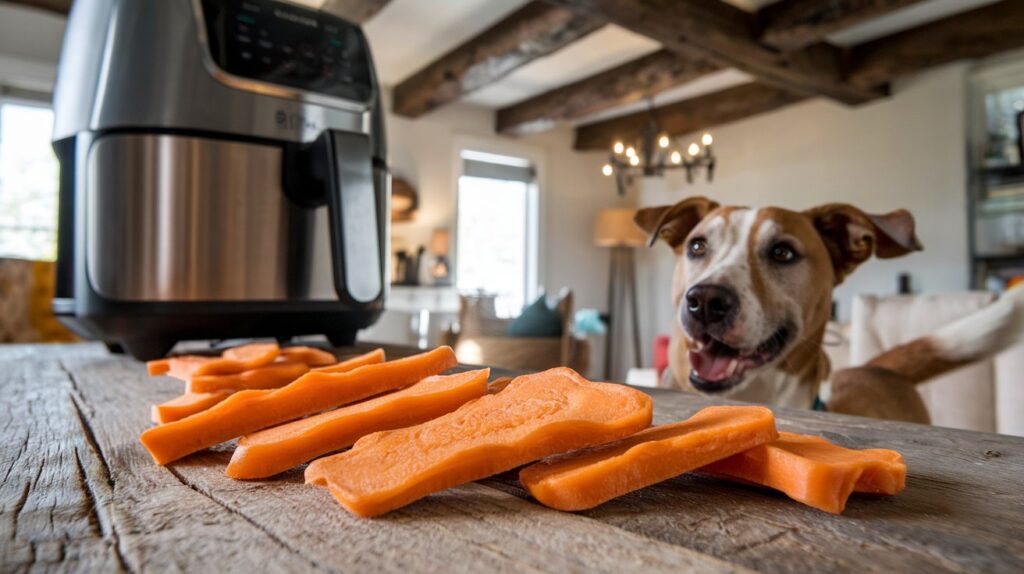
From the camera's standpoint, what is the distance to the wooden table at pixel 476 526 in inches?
8.5

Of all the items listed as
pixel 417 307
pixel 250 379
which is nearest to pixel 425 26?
pixel 417 307

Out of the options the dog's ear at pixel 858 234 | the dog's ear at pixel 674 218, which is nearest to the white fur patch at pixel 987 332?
the dog's ear at pixel 858 234

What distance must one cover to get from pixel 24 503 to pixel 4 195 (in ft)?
14.4

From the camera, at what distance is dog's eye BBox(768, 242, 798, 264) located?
1.09m

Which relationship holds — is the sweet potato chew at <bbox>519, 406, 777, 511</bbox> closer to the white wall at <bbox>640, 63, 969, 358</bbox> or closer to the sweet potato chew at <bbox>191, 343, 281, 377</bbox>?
the sweet potato chew at <bbox>191, 343, 281, 377</bbox>

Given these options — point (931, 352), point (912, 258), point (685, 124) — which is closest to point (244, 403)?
point (931, 352)

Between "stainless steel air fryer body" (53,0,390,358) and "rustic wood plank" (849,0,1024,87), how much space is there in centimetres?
416

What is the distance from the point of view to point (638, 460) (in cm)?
29

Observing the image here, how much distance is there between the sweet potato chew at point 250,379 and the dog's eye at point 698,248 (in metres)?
0.79

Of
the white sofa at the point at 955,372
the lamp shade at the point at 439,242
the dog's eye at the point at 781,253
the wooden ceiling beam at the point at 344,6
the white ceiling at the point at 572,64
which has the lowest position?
the white sofa at the point at 955,372

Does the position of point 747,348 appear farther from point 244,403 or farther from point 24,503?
point 24,503

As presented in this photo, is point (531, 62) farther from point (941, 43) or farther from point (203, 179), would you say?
point (203, 179)

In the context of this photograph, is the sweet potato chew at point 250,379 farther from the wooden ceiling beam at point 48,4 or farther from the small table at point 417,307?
the small table at point 417,307

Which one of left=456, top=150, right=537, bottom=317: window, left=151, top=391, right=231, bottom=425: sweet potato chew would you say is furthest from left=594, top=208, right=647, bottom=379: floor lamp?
left=151, top=391, right=231, bottom=425: sweet potato chew
